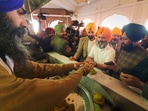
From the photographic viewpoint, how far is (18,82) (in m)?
0.46

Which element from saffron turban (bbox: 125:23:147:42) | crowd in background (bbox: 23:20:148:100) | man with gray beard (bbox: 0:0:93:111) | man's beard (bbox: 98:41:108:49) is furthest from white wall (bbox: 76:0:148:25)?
man with gray beard (bbox: 0:0:93:111)

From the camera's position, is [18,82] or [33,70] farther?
[33,70]

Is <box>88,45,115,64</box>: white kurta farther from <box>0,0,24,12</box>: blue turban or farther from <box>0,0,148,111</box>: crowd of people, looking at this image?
<box>0,0,24,12</box>: blue turban

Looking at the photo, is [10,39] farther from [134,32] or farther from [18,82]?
[134,32]

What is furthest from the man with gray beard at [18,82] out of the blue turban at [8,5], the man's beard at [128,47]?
the man's beard at [128,47]

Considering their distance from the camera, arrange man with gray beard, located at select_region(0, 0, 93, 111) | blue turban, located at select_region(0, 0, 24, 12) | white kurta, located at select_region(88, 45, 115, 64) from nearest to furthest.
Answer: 1. man with gray beard, located at select_region(0, 0, 93, 111)
2. blue turban, located at select_region(0, 0, 24, 12)
3. white kurta, located at select_region(88, 45, 115, 64)

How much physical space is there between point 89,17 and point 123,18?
2.37m

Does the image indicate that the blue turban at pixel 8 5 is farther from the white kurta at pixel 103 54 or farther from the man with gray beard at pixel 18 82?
the white kurta at pixel 103 54

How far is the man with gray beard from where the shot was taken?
1.40 ft

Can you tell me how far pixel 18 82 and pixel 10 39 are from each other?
0.33m

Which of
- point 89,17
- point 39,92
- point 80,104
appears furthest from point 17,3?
point 89,17

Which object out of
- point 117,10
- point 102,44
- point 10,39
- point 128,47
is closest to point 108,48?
point 102,44

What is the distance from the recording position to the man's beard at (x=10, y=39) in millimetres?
634

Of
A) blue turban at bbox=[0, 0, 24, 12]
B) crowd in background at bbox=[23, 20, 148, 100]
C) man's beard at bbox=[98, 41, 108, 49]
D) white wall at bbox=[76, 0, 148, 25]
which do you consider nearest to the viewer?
blue turban at bbox=[0, 0, 24, 12]
